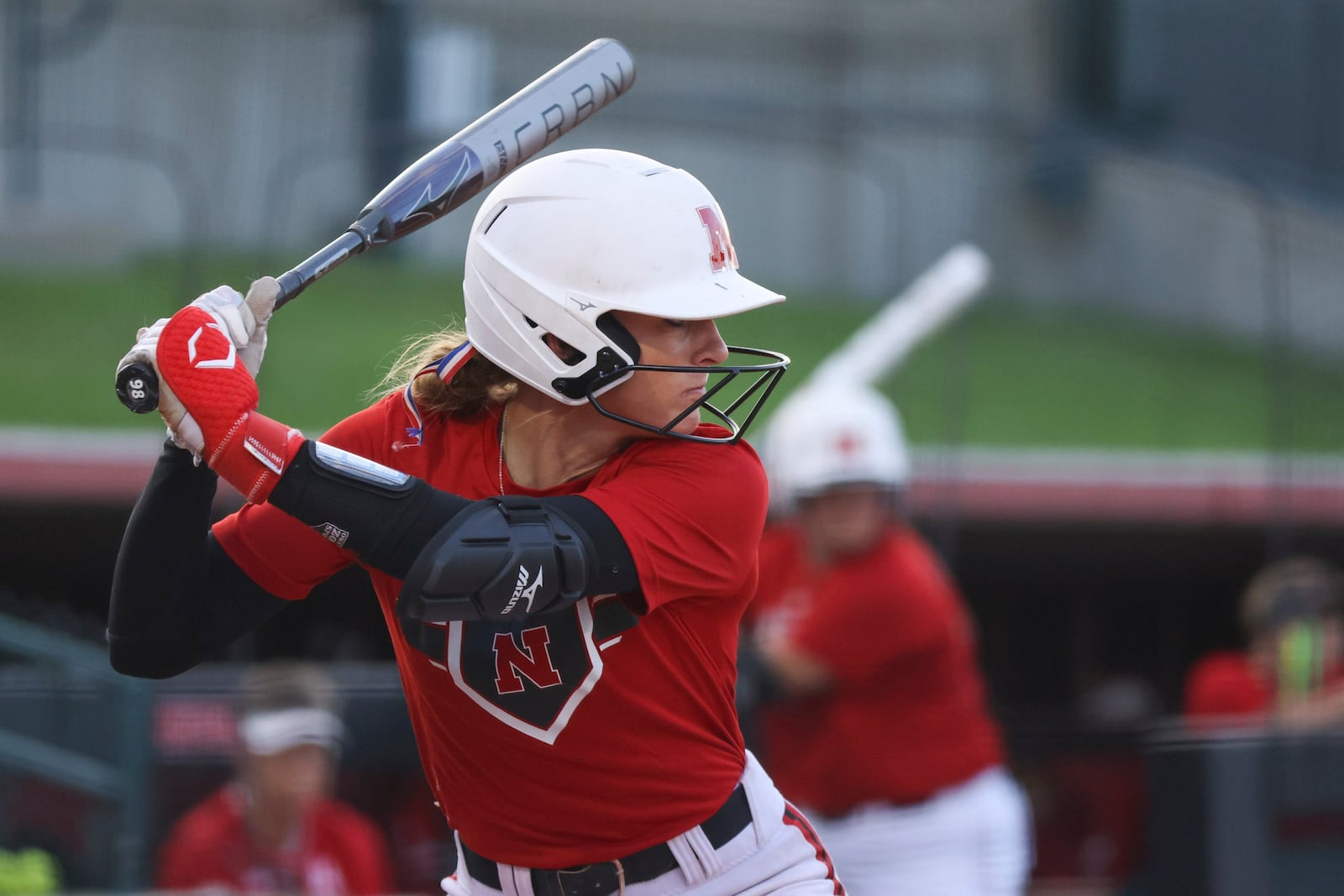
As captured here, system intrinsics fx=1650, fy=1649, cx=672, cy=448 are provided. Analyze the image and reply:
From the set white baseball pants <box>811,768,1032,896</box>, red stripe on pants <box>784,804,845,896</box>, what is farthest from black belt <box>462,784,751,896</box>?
white baseball pants <box>811,768,1032,896</box>

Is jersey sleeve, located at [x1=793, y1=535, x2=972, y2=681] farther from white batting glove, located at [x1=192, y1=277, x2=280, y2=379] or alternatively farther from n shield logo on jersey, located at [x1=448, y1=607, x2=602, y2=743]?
white batting glove, located at [x1=192, y1=277, x2=280, y2=379]

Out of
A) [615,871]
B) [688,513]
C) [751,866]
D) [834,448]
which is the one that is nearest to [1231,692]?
[834,448]

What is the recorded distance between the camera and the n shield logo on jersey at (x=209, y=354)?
7.46 ft

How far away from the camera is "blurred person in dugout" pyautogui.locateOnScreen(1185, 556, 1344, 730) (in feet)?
20.4

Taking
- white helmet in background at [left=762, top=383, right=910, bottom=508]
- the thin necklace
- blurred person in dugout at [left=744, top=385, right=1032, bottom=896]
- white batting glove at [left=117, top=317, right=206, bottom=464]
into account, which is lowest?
blurred person in dugout at [left=744, top=385, right=1032, bottom=896]

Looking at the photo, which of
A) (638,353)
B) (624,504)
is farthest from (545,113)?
(624,504)

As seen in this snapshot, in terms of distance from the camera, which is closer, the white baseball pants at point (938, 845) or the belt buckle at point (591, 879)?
the belt buckle at point (591, 879)

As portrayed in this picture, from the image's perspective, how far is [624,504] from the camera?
2.39 meters

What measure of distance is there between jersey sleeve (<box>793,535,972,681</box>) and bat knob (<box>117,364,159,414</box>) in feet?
10.2

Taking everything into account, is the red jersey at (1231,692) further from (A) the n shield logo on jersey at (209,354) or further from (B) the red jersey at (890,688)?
(A) the n shield logo on jersey at (209,354)

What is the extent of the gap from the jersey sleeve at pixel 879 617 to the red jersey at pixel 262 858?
1554 mm

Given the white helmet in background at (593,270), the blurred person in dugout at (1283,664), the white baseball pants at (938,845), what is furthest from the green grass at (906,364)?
the white helmet in background at (593,270)

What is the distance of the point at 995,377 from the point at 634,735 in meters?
7.86

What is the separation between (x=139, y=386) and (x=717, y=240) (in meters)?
0.89
